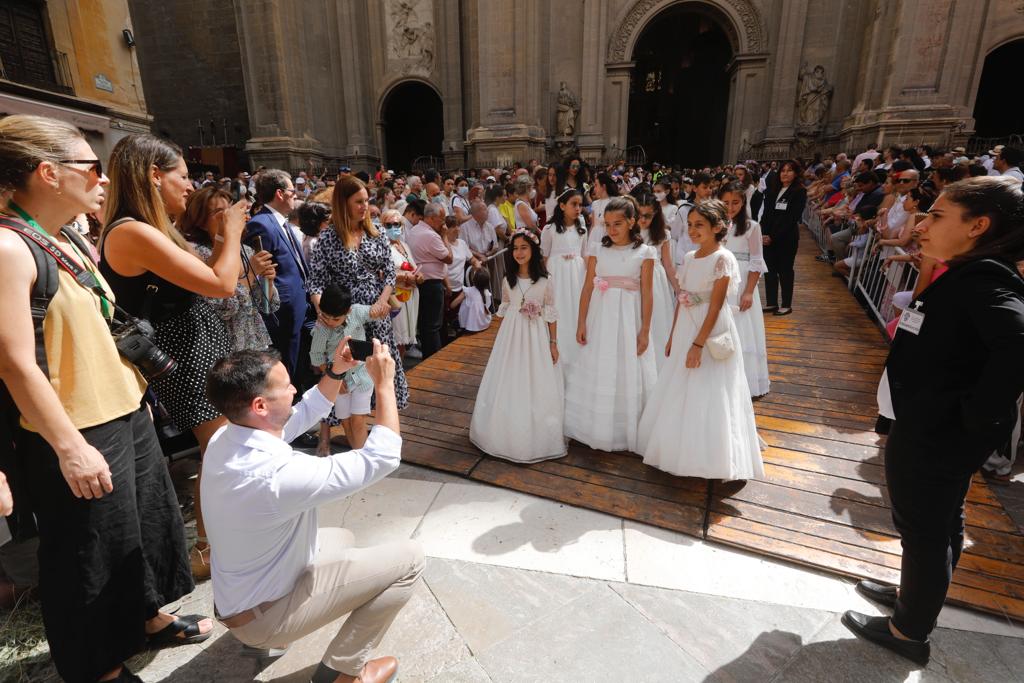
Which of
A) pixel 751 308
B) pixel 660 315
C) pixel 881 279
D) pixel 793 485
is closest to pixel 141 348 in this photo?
pixel 793 485

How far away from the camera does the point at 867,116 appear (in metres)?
15.5

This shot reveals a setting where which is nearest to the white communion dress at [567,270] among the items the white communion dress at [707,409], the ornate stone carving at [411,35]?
the white communion dress at [707,409]

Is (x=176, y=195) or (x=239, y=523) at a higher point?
(x=176, y=195)

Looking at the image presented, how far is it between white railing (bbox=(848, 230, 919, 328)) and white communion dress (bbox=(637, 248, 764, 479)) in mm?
2818

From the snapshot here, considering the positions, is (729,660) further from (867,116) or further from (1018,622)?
(867,116)

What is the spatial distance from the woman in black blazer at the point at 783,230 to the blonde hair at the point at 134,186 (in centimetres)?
675

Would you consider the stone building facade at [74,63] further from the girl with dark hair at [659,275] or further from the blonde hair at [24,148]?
the girl with dark hair at [659,275]

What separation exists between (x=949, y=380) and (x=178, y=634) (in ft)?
11.6

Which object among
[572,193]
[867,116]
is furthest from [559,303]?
[867,116]

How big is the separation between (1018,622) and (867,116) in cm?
1745

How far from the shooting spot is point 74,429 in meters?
1.71

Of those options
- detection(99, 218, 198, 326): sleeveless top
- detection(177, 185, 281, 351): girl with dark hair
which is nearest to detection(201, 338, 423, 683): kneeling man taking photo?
detection(99, 218, 198, 326): sleeveless top

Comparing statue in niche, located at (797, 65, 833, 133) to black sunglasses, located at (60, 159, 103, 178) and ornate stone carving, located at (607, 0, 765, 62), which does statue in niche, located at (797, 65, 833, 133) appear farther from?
black sunglasses, located at (60, 159, 103, 178)

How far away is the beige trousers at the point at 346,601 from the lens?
187 cm
